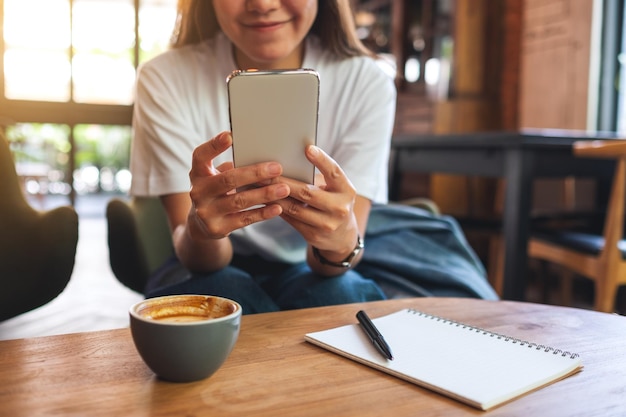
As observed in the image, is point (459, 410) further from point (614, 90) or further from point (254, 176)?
point (614, 90)

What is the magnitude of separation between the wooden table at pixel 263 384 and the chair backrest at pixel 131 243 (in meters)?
0.68

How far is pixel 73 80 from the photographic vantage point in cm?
280

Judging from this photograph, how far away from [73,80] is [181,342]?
8.32 feet

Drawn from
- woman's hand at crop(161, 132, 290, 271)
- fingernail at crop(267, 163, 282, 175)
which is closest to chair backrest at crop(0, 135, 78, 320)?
woman's hand at crop(161, 132, 290, 271)

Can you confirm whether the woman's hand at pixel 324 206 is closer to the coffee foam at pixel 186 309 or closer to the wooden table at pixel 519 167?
the coffee foam at pixel 186 309

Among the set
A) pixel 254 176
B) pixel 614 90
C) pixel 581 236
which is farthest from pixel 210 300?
pixel 614 90

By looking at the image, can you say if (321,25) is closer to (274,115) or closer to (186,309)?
(274,115)

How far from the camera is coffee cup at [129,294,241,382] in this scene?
1.85ft

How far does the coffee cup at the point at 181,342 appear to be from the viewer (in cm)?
56

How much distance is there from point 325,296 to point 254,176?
34 centimetres

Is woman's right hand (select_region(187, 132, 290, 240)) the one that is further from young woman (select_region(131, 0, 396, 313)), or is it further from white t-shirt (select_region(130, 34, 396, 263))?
white t-shirt (select_region(130, 34, 396, 263))

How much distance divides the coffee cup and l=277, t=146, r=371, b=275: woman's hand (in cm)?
25

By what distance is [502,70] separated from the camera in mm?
4336

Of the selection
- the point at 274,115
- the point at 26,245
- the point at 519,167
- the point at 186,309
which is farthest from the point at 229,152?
the point at 519,167
